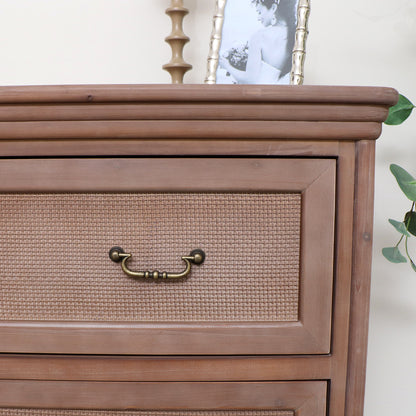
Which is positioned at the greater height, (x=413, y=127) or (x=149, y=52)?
(x=149, y=52)

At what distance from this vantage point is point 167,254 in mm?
521

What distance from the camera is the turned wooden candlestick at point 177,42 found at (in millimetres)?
828

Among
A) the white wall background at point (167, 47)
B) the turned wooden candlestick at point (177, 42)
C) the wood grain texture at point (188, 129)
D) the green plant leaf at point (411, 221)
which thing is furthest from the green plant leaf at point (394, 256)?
the turned wooden candlestick at point (177, 42)

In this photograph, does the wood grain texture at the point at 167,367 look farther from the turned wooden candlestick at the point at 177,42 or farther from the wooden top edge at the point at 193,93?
the turned wooden candlestick at the point at 177,42

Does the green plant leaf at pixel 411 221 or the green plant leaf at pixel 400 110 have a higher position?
the green plant leaf at pixel 400 110

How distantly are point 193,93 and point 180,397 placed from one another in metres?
0.40

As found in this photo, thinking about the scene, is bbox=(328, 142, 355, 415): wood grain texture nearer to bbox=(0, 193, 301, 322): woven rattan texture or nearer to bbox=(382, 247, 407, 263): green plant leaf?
bbox=(0, 193, 301, 322): woven rattan texture

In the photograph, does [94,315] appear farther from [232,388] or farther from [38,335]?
[232,388]

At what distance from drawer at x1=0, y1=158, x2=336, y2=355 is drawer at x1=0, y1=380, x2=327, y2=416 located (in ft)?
0.17

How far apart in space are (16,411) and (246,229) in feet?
1.33

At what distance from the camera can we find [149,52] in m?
0.97

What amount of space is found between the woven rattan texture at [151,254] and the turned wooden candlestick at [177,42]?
418 mm

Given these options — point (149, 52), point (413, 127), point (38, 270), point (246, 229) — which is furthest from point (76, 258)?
point (413, 127)

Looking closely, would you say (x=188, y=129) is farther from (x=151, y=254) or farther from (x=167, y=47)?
(x=167, y=47)
